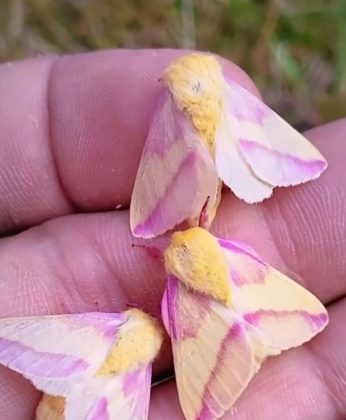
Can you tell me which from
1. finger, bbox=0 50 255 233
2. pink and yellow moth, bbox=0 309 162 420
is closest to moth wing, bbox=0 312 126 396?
pink and yellow moth, bbox=0 309 162 420

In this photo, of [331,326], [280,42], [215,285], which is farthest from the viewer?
[280,42]

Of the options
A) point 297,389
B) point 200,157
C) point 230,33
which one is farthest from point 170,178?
point 230,33

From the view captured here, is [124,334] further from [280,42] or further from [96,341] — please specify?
[280,42]

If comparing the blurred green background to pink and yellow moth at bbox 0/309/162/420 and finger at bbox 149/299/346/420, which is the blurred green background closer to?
finger at bbox 149/299/346/420

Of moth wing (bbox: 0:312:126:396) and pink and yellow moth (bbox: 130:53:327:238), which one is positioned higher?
pink and yellow moth (bbox: 130:53:327:238)

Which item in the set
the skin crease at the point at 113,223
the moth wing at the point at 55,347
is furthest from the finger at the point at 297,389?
the moth wing at the point at 55,347

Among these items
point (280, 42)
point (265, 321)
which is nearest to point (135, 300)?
point (265, 321)

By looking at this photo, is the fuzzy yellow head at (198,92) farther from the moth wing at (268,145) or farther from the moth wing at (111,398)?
the moth wing at (111,398)
